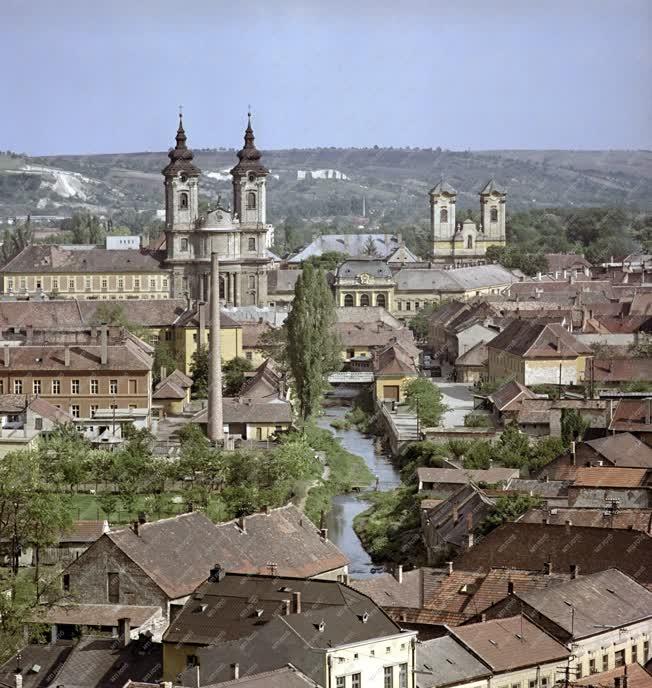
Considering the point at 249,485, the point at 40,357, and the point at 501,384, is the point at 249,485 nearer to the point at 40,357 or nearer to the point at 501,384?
the point at 40,357

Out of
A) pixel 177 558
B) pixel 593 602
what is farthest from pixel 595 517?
pixel 177 558

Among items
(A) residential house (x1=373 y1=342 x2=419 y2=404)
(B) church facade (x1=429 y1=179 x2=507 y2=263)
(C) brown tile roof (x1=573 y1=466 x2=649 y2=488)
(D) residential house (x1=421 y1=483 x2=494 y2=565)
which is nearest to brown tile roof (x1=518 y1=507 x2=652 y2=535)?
(D) residential house (x1=421 y1=483 x2=494 y2=565)

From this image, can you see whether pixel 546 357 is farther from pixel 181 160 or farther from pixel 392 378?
pixel 181 160

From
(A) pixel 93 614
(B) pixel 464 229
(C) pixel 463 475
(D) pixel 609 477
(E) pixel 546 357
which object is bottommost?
(B) pixel 464 229

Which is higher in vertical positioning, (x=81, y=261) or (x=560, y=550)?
(x=560, y=550)

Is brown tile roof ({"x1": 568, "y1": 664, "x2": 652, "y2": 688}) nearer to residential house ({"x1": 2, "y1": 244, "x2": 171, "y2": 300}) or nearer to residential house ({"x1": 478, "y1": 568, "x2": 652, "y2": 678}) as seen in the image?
residential house ({"x1": 478, "y1": 568, "x2": 652, "y2": 678})

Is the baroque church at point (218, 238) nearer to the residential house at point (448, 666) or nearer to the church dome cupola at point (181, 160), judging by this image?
the church dome cupola at point (181, 160)

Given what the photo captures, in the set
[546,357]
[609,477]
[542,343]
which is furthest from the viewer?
[542,343]
